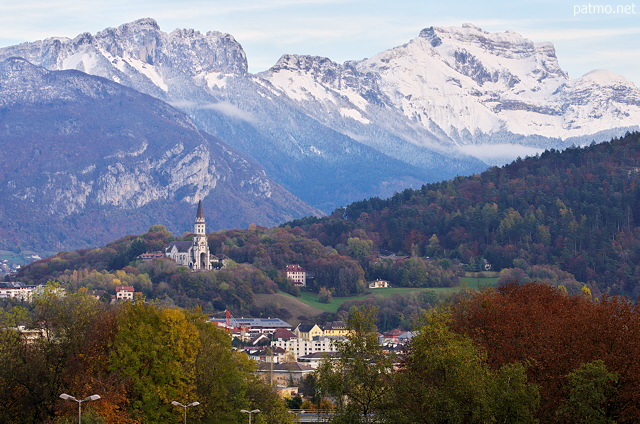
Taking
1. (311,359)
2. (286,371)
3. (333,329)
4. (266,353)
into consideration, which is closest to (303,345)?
(333,329)

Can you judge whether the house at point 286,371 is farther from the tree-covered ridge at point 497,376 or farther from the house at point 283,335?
the tree-covered ridge at point 497,376

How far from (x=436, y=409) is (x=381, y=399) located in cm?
422

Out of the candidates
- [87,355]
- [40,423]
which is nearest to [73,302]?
[87,355]

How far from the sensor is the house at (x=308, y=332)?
19150 cm

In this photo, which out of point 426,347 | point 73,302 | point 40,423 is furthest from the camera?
point 73,302

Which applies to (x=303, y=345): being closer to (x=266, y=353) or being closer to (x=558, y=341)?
(x=266, y=353)

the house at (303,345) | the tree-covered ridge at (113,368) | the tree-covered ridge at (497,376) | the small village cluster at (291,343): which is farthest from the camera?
the house at (303,345)

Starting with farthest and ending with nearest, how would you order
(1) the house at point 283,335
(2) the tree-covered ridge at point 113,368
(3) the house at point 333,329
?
(3) the house at point 333,329, (1) the house at point 283,335, (2) the tree-covered ridge at point 113,368

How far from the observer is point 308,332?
19275 cm

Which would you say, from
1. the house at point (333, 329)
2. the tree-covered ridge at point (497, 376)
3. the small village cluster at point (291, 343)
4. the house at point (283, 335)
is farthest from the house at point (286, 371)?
the tree-covered ridge at point (497, 376)

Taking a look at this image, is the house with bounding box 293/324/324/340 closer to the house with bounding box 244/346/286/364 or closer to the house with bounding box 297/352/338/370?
the house with bounding box 297/352/338/370

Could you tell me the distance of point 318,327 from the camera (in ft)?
639

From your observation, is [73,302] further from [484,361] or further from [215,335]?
[484,361]

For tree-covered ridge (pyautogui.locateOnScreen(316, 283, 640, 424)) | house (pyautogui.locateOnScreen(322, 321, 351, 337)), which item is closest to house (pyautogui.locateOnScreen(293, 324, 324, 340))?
house (pyautogui.locateOnScreen(322, 321, 351, 337))
